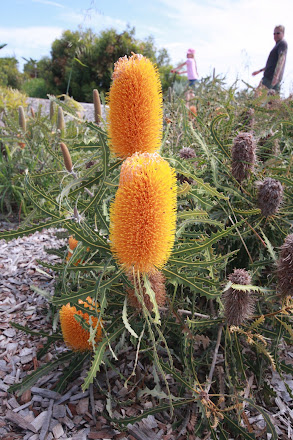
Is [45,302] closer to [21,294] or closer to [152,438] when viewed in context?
[21,294]

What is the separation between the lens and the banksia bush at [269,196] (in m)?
1.65

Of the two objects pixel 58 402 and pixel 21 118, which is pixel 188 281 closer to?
pixel 58 402

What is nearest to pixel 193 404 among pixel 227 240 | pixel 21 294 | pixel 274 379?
pixel 274 379

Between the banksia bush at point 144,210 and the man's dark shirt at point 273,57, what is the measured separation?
6624 millimetres

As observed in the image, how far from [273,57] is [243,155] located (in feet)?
20.2

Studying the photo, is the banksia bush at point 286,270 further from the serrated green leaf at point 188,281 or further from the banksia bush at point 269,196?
the serrated green leaf at point 188,281

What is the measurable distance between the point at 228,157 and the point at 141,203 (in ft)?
3.53

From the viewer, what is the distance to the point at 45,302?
2.40 meters

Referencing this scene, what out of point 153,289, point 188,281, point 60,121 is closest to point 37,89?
point 60,121

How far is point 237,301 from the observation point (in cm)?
140

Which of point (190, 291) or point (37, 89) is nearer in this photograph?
point (190, 291)

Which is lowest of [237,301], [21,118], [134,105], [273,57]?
[237,301]

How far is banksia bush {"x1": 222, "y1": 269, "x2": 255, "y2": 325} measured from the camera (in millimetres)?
1361

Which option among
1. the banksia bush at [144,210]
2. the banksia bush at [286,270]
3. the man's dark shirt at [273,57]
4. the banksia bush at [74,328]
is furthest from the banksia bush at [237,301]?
the man's dark shirt at [273,57]
